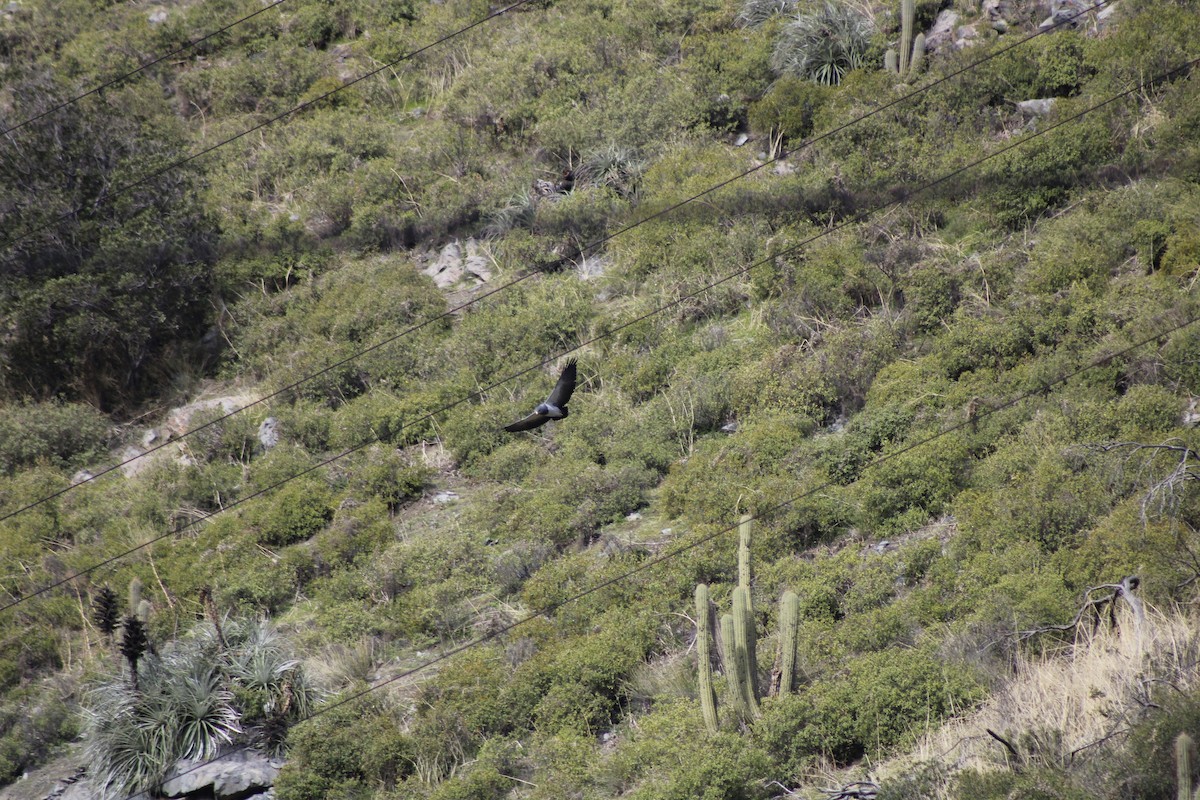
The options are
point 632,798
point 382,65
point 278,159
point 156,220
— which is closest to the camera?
point 632,798

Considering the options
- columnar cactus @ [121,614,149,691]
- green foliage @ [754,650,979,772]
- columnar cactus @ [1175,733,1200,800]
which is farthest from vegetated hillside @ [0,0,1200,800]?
columnar cactus @ [1175,733,1200,800]

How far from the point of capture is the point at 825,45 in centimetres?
→ 2086

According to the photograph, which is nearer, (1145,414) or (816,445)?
(1145,414)

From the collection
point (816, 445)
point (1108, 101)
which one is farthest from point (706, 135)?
point (816, 445)

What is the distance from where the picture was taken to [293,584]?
15273 mm

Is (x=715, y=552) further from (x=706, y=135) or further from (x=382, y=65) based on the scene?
(x=382, y=65)

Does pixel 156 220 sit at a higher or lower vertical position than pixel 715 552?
higher

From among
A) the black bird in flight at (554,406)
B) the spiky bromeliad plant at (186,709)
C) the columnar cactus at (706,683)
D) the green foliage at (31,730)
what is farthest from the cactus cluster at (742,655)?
the green foliage at (31,730)

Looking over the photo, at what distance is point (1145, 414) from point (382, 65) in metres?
19.9

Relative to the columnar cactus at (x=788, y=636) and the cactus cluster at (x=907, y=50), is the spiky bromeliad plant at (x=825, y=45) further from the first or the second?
the columnar cactus at (x=788, y=636)

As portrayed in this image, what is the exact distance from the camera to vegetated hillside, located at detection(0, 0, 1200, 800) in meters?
10.5

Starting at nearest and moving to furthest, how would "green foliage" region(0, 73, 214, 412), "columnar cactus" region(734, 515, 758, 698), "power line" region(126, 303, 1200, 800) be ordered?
"columnar cactus" region(734, 515, 758, 698)
"power line" region(126, 303, 1200, 800)
"green foliage" region(0, 73, 214, 412)

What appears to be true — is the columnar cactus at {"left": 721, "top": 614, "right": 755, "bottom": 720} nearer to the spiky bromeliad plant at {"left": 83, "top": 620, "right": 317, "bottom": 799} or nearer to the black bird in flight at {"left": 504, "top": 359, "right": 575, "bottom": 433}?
the black bird in flight at {"left": 504, "top": 359, "right": 575, "bottom": 433}

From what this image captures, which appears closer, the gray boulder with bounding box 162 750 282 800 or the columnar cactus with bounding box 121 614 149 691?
the gray boulder with bounding box 162 750 282 800
